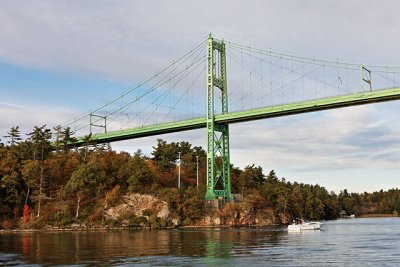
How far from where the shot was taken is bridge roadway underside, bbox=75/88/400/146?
77000mm

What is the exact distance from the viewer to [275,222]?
104438 millimetres

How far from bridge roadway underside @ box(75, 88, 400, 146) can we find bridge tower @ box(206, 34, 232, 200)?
2.41 m

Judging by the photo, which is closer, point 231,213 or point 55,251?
point 55,251

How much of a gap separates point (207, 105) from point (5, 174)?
129ft

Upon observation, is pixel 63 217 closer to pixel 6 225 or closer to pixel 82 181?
pixel 82 181

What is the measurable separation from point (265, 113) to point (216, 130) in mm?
10484

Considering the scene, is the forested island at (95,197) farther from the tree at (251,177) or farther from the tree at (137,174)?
the tree at (251,177)

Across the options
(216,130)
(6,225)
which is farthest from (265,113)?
(6,225)

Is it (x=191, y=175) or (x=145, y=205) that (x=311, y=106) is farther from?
(x=191, y=175)

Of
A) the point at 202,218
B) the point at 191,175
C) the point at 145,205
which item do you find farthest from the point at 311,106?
the point at 191,175

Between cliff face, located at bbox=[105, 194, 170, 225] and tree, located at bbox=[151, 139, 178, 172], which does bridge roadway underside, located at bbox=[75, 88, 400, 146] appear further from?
tree, located at bbox=[151, 139, 178, 172]

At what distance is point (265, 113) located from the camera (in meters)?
86.1

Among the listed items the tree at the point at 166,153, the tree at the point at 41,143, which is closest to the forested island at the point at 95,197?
the tree at the point at 41,143

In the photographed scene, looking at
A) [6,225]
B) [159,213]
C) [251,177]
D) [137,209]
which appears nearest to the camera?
[6,225]
